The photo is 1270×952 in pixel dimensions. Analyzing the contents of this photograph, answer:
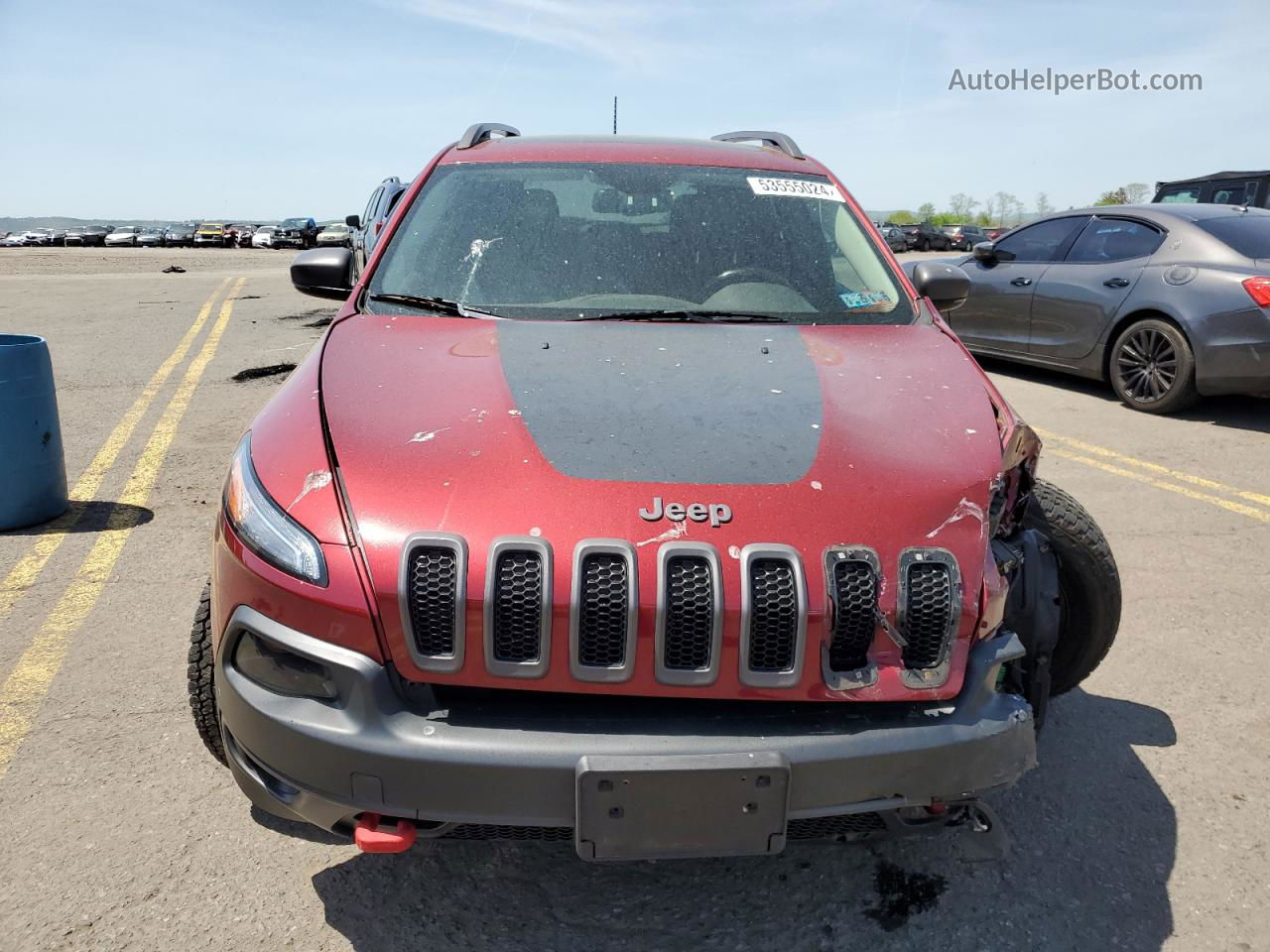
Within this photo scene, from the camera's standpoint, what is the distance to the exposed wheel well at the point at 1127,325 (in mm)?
7660

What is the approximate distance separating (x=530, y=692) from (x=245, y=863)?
1.05m

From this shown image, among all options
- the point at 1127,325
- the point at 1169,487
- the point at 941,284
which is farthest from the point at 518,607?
the point at 1127,325

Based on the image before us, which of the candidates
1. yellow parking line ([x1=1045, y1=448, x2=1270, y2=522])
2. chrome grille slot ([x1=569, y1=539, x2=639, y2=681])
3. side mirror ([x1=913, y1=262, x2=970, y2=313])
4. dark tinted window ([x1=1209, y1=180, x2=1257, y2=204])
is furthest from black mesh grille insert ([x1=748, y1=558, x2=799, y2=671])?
dark tinted window ([x1=1209, y1=180, x2=1257, y2=204])

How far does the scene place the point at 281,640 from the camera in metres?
2.02

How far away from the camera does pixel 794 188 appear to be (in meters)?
3.69

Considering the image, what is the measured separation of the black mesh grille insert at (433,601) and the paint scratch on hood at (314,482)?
1.08 ft

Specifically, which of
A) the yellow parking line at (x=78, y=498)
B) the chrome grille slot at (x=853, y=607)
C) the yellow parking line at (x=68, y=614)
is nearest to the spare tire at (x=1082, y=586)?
the chrome grille slot at (x=853, y=607)

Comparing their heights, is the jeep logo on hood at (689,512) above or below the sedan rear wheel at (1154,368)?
above

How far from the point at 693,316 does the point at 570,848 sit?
1.56m

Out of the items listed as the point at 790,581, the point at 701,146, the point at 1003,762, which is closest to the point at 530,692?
the point at 790,581

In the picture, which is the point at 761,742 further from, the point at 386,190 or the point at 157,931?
the point at 386,190

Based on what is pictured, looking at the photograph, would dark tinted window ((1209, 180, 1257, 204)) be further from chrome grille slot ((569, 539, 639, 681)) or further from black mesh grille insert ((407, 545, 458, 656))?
black mesh grille insert ((407, 545, 458, 656))

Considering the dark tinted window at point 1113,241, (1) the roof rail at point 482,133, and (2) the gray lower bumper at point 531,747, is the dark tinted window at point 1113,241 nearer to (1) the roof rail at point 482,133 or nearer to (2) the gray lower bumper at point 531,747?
(1) the roof rail at point 482,133

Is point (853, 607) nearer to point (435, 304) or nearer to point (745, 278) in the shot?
point (745, 278)
